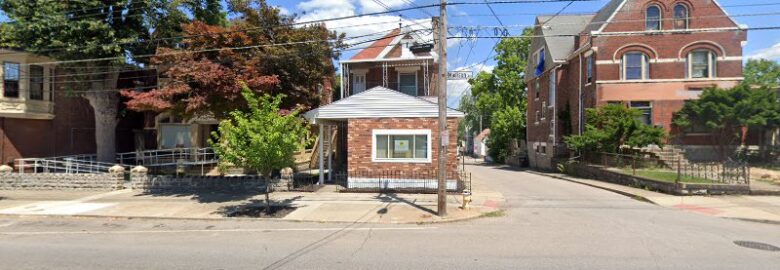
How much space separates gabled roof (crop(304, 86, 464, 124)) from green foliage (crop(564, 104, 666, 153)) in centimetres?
981

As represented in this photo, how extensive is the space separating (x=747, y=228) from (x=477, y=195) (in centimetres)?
797

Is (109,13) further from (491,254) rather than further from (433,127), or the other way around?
(491,254)

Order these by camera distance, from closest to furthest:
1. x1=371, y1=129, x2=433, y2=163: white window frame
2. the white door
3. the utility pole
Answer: the utility pole → x1=371, y1=129, x2=433, y2=163: white window frame → the white door

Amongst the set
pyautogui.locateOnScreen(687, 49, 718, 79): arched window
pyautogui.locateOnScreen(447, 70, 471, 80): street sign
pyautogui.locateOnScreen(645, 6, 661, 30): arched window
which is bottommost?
pyautogui.locateOnScreen(447, 70, 471, 80): street sign

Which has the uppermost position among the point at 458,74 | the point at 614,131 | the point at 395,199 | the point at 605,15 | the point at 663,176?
the point at 605,15

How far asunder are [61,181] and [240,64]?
9.72m

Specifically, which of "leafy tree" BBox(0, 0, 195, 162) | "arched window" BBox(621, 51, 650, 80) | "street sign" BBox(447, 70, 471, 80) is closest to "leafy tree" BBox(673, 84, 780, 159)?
"arched window" BBox(621, 51, 650, 80)

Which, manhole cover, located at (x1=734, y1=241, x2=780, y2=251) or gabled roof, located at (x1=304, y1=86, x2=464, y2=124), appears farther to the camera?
gabled roof, located at (x1=304, y1=86, x2=464, y2=124)

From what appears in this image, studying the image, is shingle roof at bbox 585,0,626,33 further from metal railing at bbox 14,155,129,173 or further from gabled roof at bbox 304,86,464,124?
metal railing at bbox 14,155,129,173

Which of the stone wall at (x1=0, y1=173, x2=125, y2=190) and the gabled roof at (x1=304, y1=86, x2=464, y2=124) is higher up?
the gabled roof at (x1=304, y1=86, x2=464, y2=124)

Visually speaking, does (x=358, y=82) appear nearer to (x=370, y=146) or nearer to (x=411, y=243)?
(x=370, y=146)

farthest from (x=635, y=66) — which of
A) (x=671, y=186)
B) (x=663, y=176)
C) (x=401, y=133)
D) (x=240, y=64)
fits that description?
(x=240, y=64)

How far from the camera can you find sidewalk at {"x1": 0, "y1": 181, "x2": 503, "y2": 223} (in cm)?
1310

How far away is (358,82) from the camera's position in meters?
29.2
